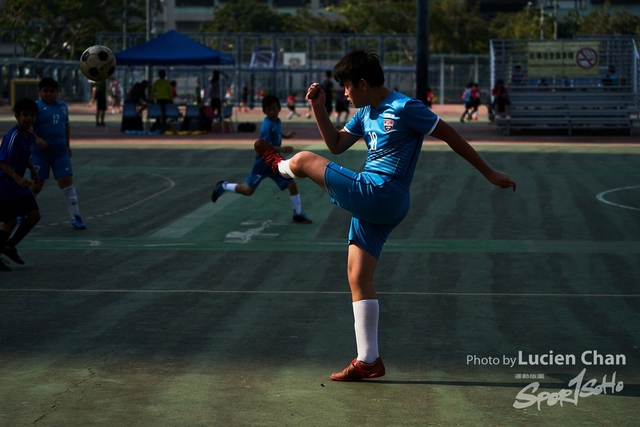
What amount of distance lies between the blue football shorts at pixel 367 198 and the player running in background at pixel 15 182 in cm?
506

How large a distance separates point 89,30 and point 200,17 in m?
41.6

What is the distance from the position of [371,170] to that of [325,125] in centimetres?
44

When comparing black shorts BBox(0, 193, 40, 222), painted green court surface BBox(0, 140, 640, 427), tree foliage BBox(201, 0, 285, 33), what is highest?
tree foliage BBox(201, 0, 285, 33)

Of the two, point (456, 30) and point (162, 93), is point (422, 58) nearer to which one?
point (162, 93)

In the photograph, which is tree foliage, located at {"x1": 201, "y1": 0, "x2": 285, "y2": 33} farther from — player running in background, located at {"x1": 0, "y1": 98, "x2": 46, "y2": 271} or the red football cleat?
the red football cleat

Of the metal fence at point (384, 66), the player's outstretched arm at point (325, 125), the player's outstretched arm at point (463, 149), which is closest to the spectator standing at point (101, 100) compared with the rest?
the metal fence at point (384, 66)

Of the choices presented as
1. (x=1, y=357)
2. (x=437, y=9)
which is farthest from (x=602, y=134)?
(x=437, y=9)

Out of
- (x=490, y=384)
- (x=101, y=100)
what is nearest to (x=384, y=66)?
(x=101, y=100)

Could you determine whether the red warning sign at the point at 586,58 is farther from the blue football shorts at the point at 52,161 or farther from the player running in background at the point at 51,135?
the blue football shorts at the point at 52,161

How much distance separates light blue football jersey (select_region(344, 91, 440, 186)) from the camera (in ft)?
19.7

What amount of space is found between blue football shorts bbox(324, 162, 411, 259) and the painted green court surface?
934 millimetres

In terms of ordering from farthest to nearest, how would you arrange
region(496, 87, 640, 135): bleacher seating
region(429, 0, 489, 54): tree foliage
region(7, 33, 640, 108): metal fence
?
region(429, 0, 489, 54): tree foliage, region(7, 33, 640, 108): metal fence, region(496, 87, 640, 135): bleacher seating

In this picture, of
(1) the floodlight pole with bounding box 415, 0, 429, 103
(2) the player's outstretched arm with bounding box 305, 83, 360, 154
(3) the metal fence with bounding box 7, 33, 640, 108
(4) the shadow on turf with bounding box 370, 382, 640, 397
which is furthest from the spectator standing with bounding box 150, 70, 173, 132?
(4) the shadow on turf with bounding box 370, 382, 640, 397

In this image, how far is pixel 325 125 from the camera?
20.7ft
